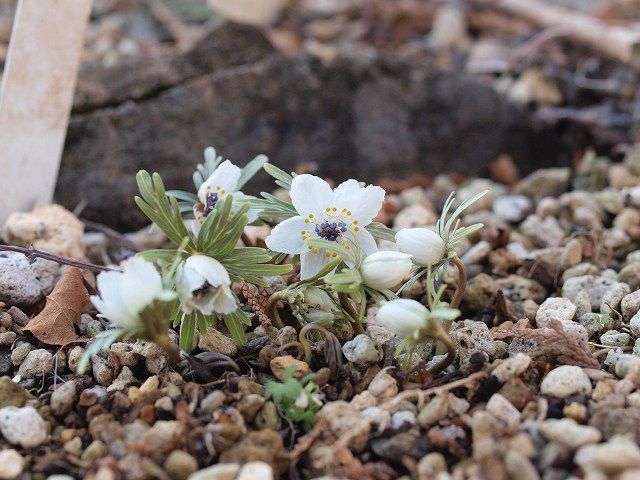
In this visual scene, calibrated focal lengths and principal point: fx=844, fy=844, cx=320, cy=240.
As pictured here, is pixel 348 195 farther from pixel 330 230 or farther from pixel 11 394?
pixel 11 394

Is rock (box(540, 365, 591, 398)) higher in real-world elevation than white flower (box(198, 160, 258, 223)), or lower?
lower

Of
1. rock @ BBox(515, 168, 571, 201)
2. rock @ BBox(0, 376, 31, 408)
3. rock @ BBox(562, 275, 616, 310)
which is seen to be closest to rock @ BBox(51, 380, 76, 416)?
rock @ BBox(0, 376, 31, 408)

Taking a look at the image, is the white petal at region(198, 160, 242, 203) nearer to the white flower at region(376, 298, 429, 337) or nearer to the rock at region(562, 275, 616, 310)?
the white flower at region(376, 298, 429, 337)

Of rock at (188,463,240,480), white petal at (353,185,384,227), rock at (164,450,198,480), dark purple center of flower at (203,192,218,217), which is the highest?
white petal at (353,185,384,227)

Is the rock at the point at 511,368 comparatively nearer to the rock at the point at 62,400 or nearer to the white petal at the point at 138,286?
the white petal at the point at 138,286

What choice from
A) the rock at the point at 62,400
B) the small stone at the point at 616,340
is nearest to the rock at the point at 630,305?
the small stone at the point at 616,340

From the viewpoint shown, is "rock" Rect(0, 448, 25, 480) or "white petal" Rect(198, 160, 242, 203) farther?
"white petal" Rect(198, 160, 242, 203)

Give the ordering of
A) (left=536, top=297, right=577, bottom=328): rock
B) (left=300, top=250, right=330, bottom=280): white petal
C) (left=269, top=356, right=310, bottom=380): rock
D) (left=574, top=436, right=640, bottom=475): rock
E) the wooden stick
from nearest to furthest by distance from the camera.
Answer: (left=574, top=436, right=640, bottom=475): rock
(left=269, top=356, right=310, bottom=380): rock
(left=300, top=250, right=330, bottom=280): white petal
(left=536, top=297, right=577, bottom=328): rock
the wooden stick
